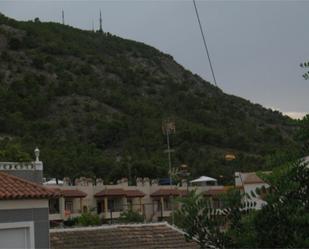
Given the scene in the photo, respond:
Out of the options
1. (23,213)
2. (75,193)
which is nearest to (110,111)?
(75,193)

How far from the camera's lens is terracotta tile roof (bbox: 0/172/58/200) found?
1556 cm

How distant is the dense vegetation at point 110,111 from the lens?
60.3 m

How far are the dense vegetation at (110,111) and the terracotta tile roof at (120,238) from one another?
29236 mm

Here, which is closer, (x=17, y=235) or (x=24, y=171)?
(x=17, y=235)

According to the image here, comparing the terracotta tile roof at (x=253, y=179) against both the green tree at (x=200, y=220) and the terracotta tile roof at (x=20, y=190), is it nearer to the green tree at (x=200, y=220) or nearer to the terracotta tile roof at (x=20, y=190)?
the green tree at (x=200, y=220)

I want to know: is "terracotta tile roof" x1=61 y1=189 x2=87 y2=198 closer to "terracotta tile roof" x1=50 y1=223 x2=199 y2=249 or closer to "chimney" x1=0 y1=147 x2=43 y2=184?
"terracotta tile roof" x1=50 y1=223 x2=199 y2=249

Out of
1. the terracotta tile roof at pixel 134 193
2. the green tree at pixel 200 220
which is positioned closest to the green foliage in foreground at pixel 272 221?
the green tree at pixel 200 220

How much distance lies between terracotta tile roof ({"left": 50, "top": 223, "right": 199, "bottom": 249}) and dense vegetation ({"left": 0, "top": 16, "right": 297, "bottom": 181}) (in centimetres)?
2924

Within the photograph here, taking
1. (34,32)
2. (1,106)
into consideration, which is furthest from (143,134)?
(34,32)

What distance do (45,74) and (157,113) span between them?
1526 cm

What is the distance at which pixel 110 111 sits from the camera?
2970 inches

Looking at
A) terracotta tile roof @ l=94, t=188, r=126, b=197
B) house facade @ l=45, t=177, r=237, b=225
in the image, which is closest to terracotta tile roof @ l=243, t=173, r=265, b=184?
house facade @ l=45, t=177, r=237, b=225

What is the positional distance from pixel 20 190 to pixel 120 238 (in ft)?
16.3

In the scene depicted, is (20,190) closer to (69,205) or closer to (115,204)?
(69,205)
